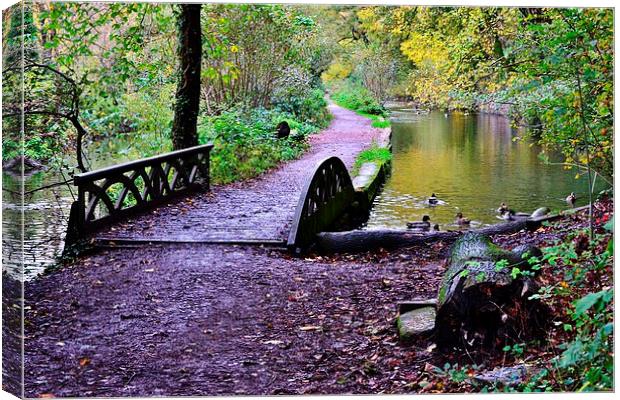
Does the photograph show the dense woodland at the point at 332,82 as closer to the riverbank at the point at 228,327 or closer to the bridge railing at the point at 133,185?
the riverbank at the point at 228,327

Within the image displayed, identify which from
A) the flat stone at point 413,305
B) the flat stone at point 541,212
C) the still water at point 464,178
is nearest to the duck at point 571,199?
the still water at point 464,178

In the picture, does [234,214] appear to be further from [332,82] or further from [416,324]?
[416,324]

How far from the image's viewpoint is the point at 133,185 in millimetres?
7816

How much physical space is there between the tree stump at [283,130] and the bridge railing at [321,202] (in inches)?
149

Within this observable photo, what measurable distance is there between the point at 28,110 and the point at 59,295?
1.71 m

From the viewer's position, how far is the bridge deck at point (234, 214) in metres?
7.36

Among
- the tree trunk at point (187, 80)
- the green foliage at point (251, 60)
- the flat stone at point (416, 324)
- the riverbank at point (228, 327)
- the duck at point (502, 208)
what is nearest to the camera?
the riverbank at point (228, 327)

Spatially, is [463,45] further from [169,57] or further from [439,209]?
[169,57]

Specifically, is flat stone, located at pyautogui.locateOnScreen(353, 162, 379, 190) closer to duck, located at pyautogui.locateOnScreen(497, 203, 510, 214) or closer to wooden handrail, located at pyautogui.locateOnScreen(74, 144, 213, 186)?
duck, located at pyautogui.locateOnScreen(497, 203, 510, 214)

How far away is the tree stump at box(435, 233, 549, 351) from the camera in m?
4.26

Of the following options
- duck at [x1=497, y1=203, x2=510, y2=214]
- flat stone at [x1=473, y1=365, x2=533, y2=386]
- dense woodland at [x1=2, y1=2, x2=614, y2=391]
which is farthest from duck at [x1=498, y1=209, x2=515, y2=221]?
flat stone at [x1=473, y1=365, x2=533, y2=386]

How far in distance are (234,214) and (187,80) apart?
2259 millimetres

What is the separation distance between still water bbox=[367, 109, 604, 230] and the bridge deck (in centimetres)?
84

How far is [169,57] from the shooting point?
400 inches
